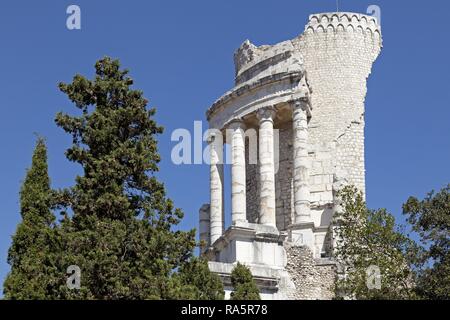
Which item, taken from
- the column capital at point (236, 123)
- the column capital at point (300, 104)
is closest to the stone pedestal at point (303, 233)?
the column capital at point (300, 104)

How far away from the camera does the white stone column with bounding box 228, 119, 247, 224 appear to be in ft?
143

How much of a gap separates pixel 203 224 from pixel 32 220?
24.4 meters

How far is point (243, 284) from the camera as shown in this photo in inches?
926

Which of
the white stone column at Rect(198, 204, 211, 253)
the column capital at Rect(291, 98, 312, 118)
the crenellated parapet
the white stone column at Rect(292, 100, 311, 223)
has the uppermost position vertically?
the crenellated parapet

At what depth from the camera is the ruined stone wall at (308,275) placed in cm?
3114

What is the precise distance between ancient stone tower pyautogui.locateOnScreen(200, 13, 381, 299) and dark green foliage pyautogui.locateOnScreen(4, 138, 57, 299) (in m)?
16.7

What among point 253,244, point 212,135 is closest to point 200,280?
point 253,244

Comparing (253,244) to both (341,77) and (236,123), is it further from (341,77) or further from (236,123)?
(341,77)

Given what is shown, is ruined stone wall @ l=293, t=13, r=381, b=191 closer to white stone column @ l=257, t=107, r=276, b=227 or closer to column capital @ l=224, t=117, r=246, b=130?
white stone column @ l=257, t=107, r=276, b=227

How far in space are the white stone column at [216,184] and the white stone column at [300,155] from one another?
4.63 meters

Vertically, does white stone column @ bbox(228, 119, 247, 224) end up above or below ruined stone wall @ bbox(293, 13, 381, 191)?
below

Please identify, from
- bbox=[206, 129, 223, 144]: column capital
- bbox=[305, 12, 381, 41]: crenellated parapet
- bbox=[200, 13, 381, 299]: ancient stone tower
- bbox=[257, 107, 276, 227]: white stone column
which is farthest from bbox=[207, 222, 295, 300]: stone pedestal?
bbox=[305, 12, 381, 41]: crenellated parapet
